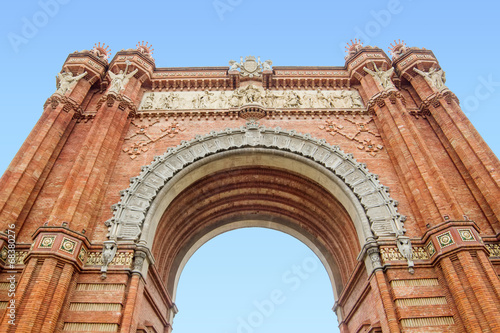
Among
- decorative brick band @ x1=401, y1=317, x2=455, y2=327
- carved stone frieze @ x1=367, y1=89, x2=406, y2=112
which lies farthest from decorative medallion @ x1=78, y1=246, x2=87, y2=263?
carved stone frieze @ x1=367, y1=89, x2=406, y2=112

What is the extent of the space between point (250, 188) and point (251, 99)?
3.78 metres

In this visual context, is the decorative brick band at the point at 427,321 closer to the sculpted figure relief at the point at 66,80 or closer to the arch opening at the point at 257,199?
the arch opening at the point at 257,199

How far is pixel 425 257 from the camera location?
9.38 m

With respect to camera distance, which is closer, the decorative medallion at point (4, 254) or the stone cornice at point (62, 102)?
the decorative medallion at point (4, 254)

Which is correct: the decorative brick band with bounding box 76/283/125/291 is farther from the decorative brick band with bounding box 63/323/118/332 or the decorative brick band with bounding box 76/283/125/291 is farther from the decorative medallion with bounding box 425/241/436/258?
the decorative medallion with bounding box 425/241/436/258

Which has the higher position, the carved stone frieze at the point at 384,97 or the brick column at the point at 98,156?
the carved stone frieze at the point at 384,97

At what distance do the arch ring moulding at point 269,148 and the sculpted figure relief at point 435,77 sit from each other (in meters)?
5.05

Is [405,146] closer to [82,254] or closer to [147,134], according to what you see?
[147,134]

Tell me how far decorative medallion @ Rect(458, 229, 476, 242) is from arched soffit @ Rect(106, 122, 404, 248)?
1497mm

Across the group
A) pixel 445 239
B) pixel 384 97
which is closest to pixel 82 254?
pixel 445 239

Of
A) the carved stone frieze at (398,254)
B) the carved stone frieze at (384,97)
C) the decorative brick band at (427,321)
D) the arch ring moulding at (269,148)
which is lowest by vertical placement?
the decorative brick band at (427,321)

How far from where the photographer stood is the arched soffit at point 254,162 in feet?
33.7

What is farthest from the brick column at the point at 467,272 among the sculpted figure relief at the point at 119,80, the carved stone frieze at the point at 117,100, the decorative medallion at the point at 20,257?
the sculpted figure relief at the point at 119,80

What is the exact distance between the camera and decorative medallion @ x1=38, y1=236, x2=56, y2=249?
8633 millimetres
